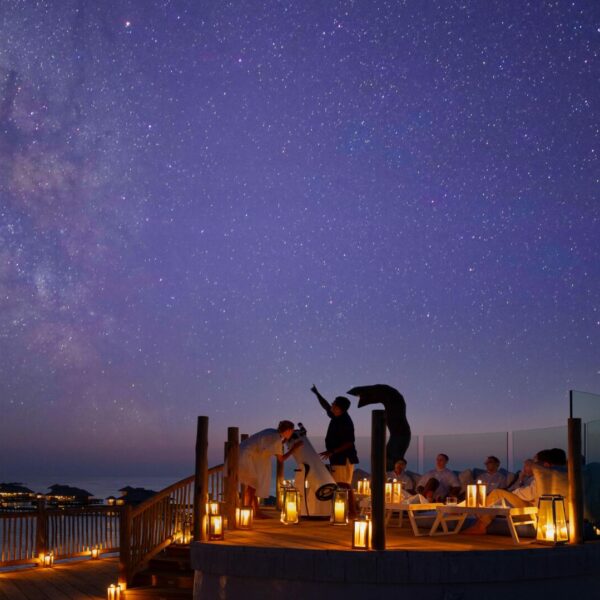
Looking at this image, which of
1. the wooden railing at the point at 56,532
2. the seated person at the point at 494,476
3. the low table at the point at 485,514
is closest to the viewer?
the low table at the point at 485,514

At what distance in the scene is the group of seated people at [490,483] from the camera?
993cm

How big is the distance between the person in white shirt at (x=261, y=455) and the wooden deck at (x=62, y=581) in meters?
3.10

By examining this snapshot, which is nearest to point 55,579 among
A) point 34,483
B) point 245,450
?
point 245,450

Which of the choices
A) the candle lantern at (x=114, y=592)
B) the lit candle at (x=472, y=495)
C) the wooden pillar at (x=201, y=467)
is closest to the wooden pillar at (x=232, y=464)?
the wooden pillar at (x=201, y=467)

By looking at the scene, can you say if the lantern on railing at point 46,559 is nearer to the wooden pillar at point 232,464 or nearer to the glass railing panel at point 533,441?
the wooden pillar at point 232,464

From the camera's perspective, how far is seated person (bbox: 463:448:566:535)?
980cm

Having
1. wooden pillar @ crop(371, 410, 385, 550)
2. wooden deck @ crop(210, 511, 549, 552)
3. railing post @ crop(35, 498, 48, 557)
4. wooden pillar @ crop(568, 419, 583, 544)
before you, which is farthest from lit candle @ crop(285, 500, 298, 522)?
railing post @ crop(35, 498, 48, 557)

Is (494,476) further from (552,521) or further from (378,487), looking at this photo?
(378,487)

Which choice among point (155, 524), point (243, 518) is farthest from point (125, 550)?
point (243, 518)

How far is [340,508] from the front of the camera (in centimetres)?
1077

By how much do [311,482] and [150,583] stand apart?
295cm

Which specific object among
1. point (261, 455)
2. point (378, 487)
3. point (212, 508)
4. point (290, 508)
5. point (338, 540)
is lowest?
point (338, 540)

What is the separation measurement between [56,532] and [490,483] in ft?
28.3

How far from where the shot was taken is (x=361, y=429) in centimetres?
2433
